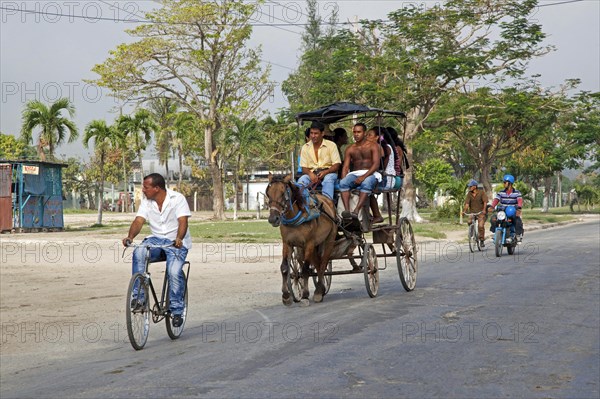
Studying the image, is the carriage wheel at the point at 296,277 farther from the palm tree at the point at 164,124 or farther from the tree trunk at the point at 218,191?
the palm tree at the point at 164,124

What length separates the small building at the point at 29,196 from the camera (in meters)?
34.1

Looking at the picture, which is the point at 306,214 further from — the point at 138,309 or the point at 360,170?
the point at 138,309

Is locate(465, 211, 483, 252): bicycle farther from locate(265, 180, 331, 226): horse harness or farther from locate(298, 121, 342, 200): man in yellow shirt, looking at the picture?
locate(265, 180, 331, 226): horse harness

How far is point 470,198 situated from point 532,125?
23393mm

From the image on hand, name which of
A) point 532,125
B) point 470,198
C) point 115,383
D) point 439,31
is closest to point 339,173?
point 115,383

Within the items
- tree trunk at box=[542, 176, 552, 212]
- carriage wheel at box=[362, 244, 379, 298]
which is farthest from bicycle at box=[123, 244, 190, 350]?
tree trunk at box=[542, 176, 552, 212]

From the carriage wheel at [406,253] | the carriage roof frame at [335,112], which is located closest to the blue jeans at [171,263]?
the carriage roof frame at [335,112]

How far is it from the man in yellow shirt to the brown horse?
37 cm

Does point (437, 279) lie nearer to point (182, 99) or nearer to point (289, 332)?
point (289, 332)

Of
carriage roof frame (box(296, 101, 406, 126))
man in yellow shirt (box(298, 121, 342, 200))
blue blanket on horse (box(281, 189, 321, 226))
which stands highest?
carriage roof frame (box(296, 101, 406, 126))

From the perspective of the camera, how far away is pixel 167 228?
9.86 m

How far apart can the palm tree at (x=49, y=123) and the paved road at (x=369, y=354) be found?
28.7m

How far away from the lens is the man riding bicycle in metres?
9.79

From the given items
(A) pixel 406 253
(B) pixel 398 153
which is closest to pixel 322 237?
(A) pixel 406 253
